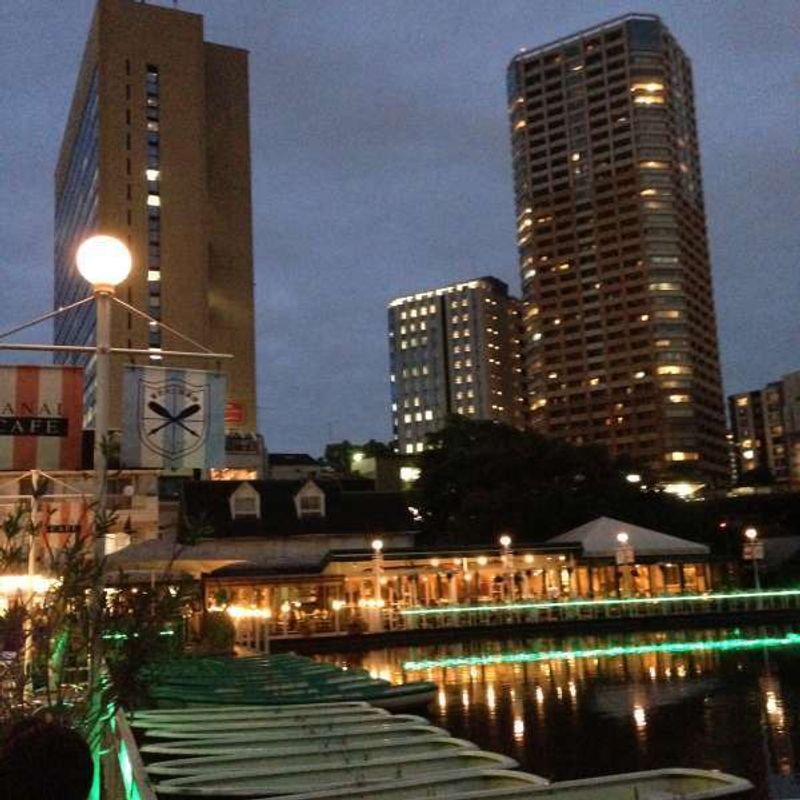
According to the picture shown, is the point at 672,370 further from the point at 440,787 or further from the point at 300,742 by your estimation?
the point at 440,787

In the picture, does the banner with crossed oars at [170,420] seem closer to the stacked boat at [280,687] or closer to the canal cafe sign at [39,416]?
the canal cafe sign at [39,416]

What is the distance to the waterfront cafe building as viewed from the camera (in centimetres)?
3659

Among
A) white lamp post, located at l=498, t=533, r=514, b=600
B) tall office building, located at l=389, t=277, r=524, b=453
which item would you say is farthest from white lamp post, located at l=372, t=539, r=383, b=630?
tall office building, located at l=389, t=277, r=524, b=453

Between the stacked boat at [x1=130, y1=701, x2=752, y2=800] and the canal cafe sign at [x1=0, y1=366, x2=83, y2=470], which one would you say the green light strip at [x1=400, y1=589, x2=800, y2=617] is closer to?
the stacked boat at [x1=130, y1=701, x2=752, y2=800]

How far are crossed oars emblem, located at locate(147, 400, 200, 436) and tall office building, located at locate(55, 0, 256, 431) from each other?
7801cm

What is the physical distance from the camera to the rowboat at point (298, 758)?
30.4 ft

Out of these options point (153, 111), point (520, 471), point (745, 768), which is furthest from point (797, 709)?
point (153, 111)

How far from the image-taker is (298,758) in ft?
32.8

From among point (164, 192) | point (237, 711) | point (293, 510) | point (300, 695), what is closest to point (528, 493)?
point (293, 510)

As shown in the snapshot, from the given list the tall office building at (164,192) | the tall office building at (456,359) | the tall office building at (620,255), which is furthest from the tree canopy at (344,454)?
the tall office building at (456,359)

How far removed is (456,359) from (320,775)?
181598 mm

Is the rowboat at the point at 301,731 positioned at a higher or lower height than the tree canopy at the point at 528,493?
lower

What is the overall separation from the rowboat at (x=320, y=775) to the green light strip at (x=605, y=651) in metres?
15.8

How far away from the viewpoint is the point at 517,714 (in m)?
16.8
